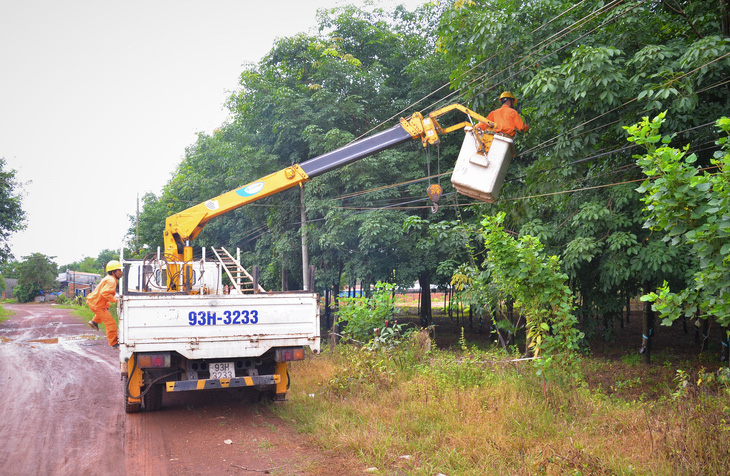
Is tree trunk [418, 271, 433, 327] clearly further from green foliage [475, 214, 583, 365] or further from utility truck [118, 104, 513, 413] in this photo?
green foliage [475, 214, 583, 365]

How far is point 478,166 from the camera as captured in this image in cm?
806

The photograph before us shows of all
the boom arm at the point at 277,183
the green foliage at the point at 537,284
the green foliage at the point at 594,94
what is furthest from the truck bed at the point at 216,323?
the green foliage at the point at 594,94

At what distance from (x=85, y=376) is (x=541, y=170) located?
10.3 metres

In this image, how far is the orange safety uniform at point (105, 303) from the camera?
752 cm

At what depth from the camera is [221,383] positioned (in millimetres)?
6930

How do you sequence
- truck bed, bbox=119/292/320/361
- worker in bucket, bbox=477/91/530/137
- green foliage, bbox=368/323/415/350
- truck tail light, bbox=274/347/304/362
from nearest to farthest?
truck bed, bbox=119/292/320/361
truck tail light, bbox=274/347/304/362
worker in bucket, bbox=477/91/530/137
green foliage, bbox=368/323/415/350

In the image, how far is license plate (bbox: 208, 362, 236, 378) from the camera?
7.08 metres

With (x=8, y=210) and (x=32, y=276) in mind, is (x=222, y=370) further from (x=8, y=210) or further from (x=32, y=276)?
(x=32, y=276)

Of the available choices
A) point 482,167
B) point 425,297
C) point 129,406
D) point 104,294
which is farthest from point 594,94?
point 425,297

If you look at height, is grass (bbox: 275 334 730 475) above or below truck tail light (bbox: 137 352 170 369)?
below

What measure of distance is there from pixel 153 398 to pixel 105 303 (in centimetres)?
158

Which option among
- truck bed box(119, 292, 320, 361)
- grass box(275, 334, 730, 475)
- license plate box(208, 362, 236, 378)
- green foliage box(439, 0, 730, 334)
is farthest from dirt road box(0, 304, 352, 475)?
green foliage box(439, 0, 730, 334)

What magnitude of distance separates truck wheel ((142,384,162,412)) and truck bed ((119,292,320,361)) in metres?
1.21

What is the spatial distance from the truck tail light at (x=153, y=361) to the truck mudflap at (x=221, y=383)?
11.4 inches
